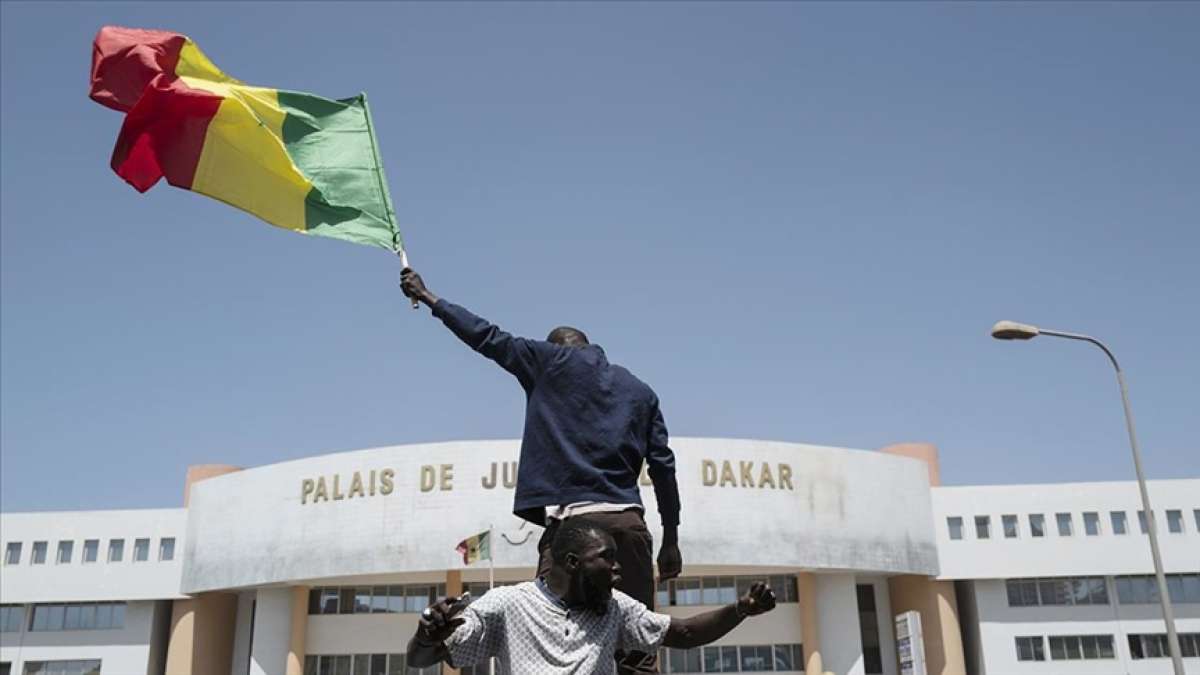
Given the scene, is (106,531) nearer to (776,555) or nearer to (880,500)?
(776,555)

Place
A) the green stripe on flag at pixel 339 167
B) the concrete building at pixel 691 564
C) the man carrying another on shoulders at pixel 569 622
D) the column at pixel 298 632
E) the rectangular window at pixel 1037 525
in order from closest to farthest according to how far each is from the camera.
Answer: the man carrying another on shoulders at pixel 569 622
the green stripe on flag at pixel 339 167
the concrete building at pixel 691 564
the column at pixel 298 632
the rectangular window at pixel 1037 525

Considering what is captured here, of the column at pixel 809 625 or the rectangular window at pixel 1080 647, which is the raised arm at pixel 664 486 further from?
the rectangular window at pixel 1080 647

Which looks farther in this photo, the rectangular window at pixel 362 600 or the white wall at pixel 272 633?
the rectangular window at pixel 362 600

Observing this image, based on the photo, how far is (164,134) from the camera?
712 centimetres

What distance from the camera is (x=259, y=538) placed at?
36.0m

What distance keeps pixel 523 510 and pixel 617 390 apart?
2.25 feet

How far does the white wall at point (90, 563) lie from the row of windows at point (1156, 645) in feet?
117


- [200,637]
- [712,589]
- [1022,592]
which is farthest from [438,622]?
[200,637]

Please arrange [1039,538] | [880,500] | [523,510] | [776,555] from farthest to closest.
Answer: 1. [1039,538]
2. [880,500]
3. [776,555]
4. [523,510]

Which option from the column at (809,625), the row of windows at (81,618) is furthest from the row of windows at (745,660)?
the row of windows at (81,618)

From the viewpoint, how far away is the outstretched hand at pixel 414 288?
196 inches

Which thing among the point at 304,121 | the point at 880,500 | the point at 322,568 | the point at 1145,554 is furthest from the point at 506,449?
the point at 304,121

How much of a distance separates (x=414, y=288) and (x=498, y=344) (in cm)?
64

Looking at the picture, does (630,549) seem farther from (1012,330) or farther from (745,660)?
(745,660)
